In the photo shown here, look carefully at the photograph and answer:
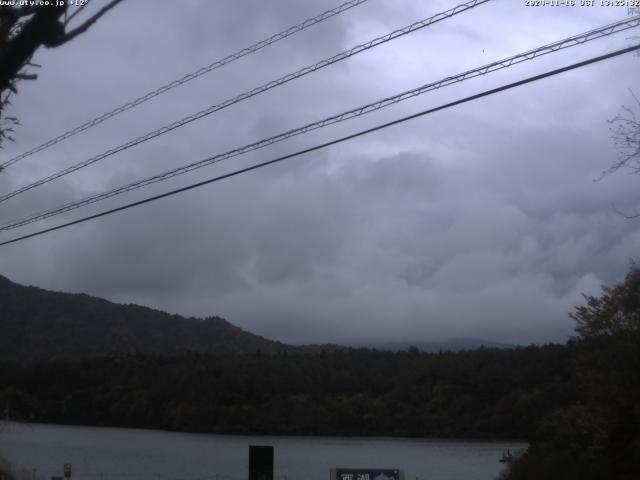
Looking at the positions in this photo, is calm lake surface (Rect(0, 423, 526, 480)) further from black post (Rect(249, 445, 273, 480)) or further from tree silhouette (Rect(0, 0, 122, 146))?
tree silhouette (Rect(0, 0, 122, 146))

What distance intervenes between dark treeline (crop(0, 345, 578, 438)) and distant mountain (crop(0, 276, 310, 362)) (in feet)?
38.5

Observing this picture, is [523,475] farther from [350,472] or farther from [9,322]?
[9,322]

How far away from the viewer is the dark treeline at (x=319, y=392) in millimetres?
68688

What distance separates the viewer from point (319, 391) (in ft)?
273

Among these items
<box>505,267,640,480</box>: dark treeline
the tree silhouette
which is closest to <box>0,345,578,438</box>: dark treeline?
<box>505,267,640,480</box>: dark treeline

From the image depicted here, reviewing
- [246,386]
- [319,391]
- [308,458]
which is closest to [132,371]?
[246,386]

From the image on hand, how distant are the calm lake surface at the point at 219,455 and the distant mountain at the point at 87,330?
49.3 ft

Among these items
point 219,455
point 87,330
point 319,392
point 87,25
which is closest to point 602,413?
point 87,25

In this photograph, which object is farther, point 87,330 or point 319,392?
point 87,330

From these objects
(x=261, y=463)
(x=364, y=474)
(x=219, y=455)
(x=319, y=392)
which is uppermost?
(x=319, y=392)

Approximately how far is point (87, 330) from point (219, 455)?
58678 millimetres

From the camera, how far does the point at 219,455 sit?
214 ft

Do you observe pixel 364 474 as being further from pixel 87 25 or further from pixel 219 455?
pixel 219 455

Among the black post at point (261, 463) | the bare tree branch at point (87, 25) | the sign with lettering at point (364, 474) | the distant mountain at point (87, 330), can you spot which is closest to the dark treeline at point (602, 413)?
the sign with lettering at point (364, 474)
